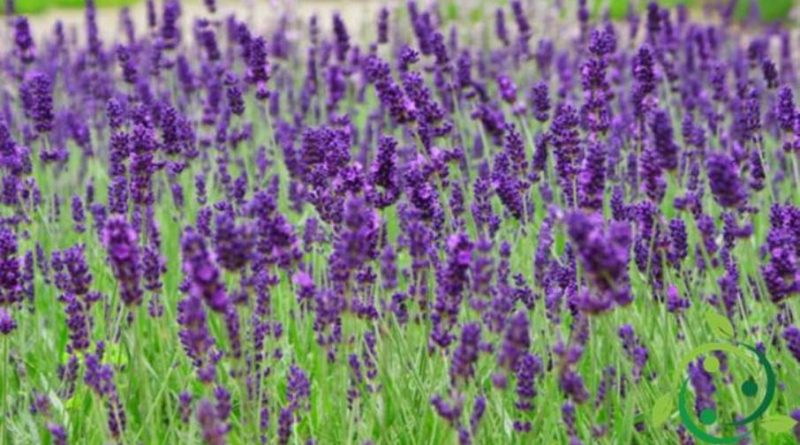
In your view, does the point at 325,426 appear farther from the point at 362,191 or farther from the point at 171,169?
the point at 171,169

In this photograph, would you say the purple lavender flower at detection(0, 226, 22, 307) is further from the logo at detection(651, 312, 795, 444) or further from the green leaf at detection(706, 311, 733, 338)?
the green leaf at detection(706, 311, 733, 338)

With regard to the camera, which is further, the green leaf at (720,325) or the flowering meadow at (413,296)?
the green leaf at (720,325)

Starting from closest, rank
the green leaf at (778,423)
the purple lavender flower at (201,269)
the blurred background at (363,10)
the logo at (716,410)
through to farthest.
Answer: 1. the purple lavender flower at (201,269)
2. the logo at (716,410)
3. the green leaf at (778,423)
4. the blurred background at (363,10)

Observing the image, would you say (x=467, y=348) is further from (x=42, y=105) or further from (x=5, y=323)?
(x=42, y=105)

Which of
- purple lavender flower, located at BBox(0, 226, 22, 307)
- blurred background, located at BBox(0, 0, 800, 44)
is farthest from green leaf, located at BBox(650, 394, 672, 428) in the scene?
blurred background, located at BBox(0, 0, 800, 44)

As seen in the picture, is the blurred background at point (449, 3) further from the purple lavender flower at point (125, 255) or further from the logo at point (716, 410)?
the purple lavender flower at point (125, 255)

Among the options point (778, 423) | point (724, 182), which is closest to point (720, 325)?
point (778, 423)

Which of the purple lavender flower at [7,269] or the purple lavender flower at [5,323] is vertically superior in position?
the purple lavender flower at [7,269]

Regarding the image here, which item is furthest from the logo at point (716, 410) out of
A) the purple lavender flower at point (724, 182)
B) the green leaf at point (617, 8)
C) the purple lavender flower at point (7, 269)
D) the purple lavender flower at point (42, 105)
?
the green leaf at point (617, 8)

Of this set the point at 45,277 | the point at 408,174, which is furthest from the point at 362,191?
the point at 45,277
